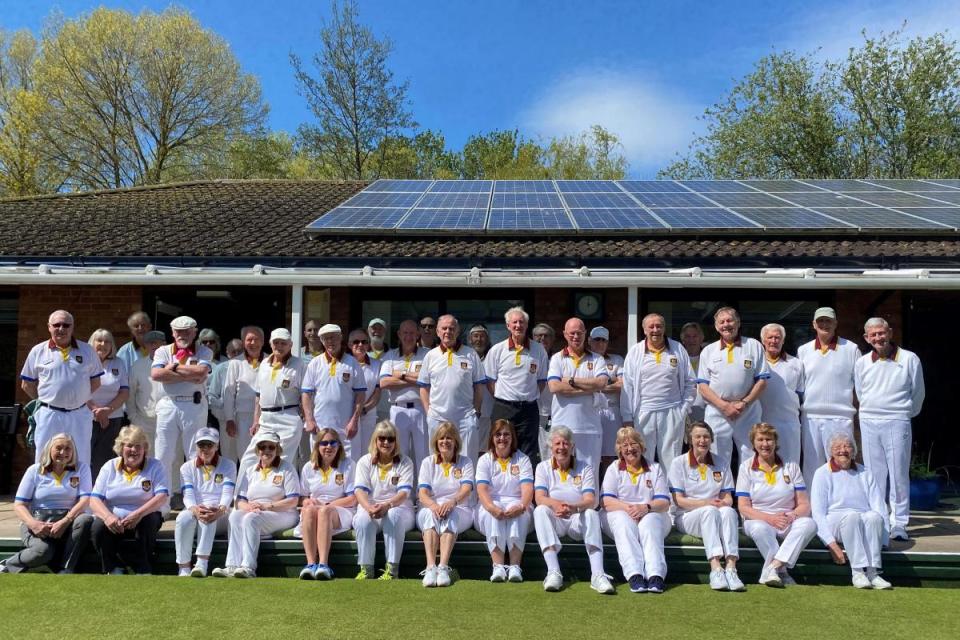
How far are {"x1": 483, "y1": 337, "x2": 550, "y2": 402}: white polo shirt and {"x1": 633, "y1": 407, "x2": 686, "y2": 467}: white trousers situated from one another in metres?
0.92

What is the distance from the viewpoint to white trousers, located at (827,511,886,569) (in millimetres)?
5434

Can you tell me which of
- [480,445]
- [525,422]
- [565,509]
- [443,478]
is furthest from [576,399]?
[443,478]

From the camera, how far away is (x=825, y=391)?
250 inches

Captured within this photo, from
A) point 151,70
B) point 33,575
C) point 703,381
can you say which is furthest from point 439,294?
point 151,70

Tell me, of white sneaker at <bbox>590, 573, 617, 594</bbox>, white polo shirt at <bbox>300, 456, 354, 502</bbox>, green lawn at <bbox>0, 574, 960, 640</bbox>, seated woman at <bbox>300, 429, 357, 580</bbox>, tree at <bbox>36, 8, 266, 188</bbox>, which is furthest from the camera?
tree at <bbox>36, 8, 266, 188</bbox>

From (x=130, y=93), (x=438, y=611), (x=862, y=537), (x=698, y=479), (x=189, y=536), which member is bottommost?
(x=438, y=611)

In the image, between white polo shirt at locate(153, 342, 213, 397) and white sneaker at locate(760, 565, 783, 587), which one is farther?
white polo shirt at locate(153, 342, 213, 397)

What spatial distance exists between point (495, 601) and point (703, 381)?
2594 mm

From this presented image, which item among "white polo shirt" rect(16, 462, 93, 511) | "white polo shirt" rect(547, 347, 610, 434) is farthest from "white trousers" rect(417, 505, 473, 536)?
"white polo shirt" rect(16, 462, 93, 511)

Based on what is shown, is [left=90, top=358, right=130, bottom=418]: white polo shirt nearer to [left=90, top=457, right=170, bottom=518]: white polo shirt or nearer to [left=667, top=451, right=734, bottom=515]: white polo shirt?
[left=90, top=457, right=170, bottom=518]: white polo shirt

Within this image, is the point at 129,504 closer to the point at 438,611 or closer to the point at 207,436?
the point at 207,436

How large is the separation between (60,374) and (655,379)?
488 centimetres

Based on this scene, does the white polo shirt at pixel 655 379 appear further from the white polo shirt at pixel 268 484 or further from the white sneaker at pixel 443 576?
the white polo shirt at pixel 268 484

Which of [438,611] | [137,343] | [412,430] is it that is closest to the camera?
[438,611]
